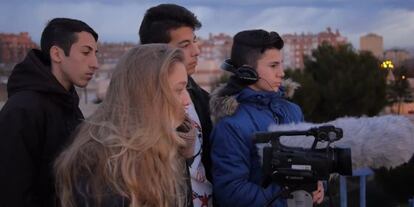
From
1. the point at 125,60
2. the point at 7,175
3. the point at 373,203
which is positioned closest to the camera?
the point at 125,60

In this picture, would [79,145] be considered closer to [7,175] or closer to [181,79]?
[181,79]

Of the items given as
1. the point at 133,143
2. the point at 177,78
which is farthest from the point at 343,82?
the point at 133,143

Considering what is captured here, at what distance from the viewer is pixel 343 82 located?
9.81 m

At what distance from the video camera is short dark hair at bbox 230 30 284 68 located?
0.48m

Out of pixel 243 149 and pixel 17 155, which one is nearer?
pixel 17 155

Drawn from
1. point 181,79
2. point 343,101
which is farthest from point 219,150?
point 343,101

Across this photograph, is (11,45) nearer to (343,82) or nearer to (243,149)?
(243,149)

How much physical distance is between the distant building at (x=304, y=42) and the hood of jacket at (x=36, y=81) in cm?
784

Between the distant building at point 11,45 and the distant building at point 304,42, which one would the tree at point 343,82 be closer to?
the distant building at point 304,42

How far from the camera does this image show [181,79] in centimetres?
131

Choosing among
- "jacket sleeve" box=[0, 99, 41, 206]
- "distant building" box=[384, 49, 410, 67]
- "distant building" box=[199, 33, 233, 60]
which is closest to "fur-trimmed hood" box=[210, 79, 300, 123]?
"jacket sleeve" box=[0, 99, 41, 206]

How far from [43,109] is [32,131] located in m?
0.09

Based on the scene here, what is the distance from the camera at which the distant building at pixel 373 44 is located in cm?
1030

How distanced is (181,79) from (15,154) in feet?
1.79
